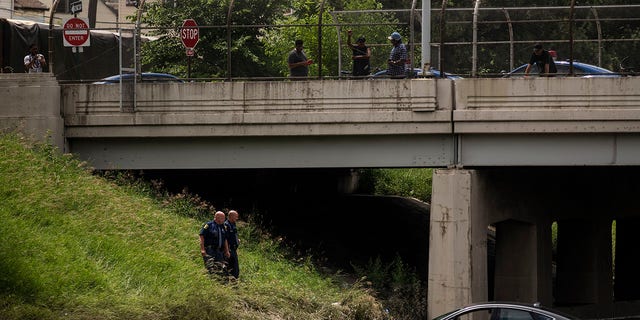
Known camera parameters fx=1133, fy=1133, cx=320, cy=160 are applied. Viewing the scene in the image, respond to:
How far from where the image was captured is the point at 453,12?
26922 mm

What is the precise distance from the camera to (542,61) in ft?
80.8

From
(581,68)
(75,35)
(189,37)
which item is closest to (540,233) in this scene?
(581,68)

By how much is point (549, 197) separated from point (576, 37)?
4.22 m

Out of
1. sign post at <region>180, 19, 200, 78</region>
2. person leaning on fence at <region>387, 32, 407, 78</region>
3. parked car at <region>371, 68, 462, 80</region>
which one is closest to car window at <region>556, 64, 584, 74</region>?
parked car at <region>371, 68, 462, 80</region>

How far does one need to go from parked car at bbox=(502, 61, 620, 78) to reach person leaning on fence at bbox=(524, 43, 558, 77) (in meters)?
0.19

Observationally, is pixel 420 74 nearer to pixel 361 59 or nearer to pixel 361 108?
pixel 361 59

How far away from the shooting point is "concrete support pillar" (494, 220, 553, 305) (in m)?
26.7

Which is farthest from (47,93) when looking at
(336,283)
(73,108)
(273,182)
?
(273,182)

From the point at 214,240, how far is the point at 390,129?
18.8 feet

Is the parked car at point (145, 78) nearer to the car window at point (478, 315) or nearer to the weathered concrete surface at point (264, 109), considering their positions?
the weathered concrete surface at point (264, 109)

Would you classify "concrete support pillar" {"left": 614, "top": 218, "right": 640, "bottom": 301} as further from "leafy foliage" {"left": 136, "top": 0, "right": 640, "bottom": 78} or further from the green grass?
the green grass

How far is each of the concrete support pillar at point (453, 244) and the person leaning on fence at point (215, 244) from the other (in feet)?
18.0

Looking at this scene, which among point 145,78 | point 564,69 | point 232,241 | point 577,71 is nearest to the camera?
point 232,241

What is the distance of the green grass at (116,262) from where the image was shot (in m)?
16.8
